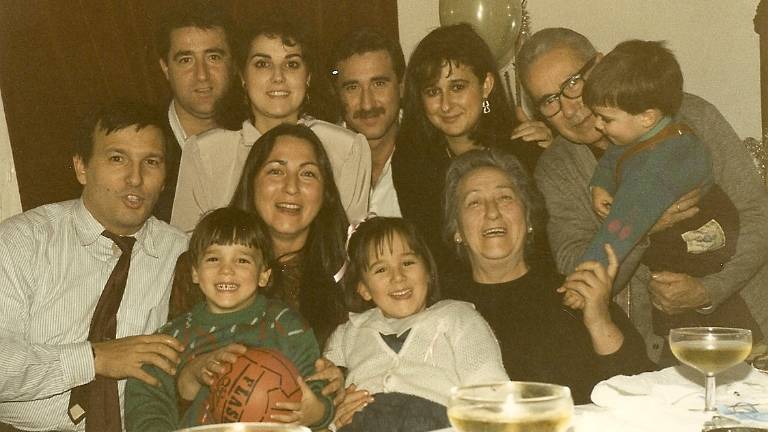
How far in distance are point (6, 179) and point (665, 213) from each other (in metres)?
3.29

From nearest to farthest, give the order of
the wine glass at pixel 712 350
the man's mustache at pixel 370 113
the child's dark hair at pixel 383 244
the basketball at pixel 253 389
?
the wine glass at pixel 712 350 < the basketball at pixel 253 389 < the child's dark hair at pixel 383 244 < the man's mustache at pixel 370 113

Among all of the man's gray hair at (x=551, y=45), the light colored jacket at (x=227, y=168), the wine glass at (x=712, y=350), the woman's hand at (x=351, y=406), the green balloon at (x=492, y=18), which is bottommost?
the woman's hand at (x=351, y=406)

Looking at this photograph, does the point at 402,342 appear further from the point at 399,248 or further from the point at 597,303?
the point at 597,303

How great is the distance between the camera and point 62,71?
5.04m

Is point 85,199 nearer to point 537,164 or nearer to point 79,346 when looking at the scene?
point 79,346

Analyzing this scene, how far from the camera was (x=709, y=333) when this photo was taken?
2.03 m

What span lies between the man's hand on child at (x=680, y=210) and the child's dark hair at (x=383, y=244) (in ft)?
2.77

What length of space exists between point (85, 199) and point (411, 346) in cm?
127

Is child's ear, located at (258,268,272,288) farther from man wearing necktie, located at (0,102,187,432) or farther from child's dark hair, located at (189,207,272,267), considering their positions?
man wearing necktie, located at (0,102,187,432)

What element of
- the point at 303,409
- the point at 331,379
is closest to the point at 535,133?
the point at 331,379

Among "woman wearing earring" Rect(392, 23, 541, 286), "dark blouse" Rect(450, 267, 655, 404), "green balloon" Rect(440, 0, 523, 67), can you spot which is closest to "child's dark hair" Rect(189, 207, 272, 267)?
"dark blouse" Rect(450, 267, 655, 404)

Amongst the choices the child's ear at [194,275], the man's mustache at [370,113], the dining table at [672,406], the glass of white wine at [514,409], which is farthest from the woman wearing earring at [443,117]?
the glass of white wine at [514,409]

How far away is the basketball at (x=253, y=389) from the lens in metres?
2.39

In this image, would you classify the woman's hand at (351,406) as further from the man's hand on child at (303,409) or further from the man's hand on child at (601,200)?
the man's hand on child at (601,200)
